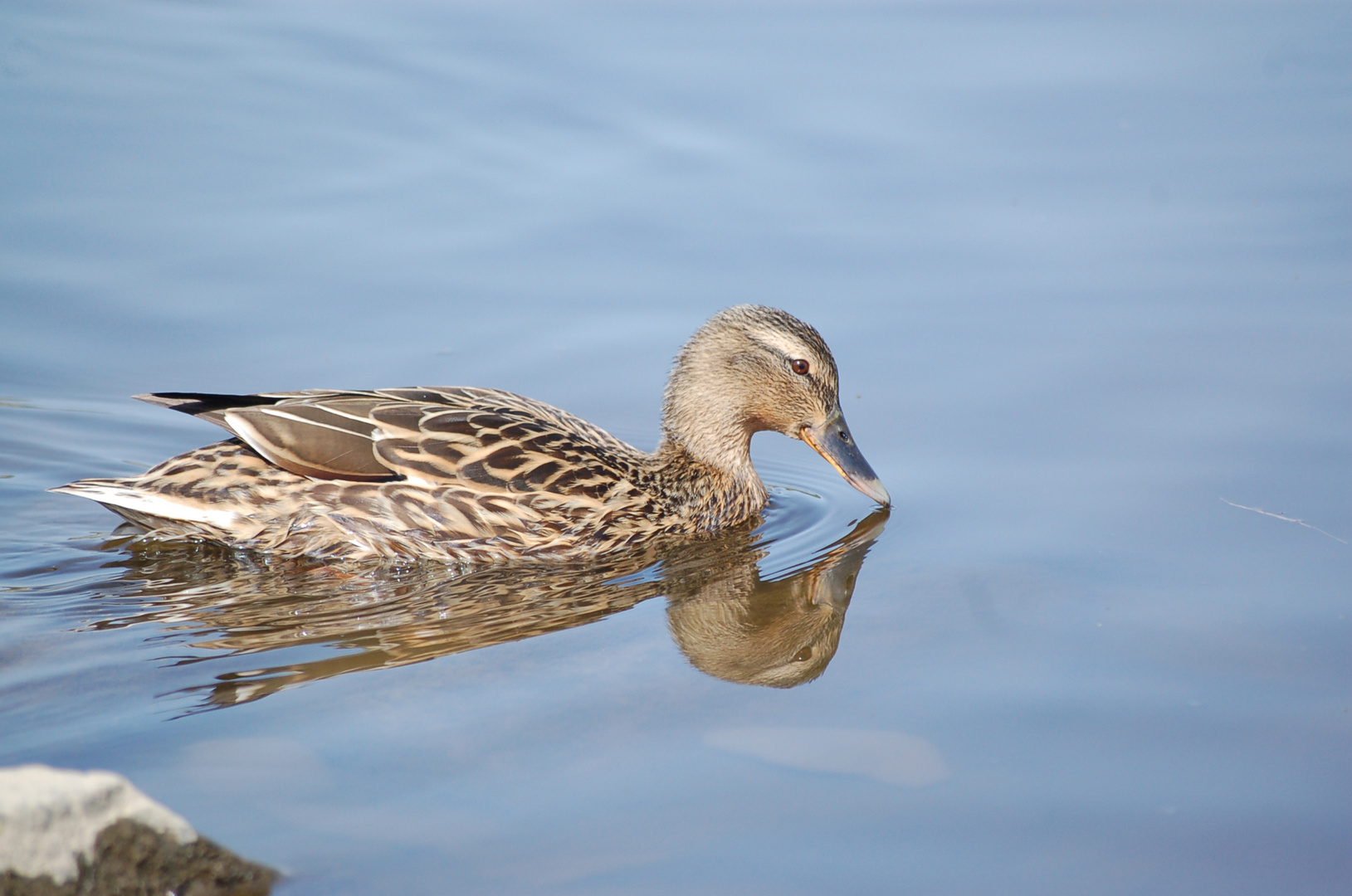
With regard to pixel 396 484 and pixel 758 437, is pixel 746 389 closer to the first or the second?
pixel 758 437

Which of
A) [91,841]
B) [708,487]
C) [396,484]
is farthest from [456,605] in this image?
[91,841]

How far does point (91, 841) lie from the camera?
11.4 feet

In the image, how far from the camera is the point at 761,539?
7.02 m

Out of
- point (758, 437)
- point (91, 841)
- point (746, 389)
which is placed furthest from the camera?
point (758, 437)

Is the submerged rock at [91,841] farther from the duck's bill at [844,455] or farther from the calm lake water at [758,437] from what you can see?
the duck's bill at [844,455]

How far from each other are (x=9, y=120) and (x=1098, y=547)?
8.27 meters

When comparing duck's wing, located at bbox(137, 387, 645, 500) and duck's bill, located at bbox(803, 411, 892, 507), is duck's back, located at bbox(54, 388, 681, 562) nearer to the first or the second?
duck's wing, located at bbox(137, 387, 645, 500)

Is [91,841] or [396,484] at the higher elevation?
[396,484]

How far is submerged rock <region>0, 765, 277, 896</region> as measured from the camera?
3.37 meters

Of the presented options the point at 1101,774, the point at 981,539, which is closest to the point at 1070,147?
the point at 981,539

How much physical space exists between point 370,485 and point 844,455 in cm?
235

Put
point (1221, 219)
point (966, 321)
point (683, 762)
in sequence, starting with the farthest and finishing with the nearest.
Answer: point (1221, 219) < point (966, 321) < point (683, 762)

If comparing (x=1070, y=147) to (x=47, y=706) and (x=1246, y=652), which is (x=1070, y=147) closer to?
(x=1246, y=652)

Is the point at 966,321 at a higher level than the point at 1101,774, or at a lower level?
higher
